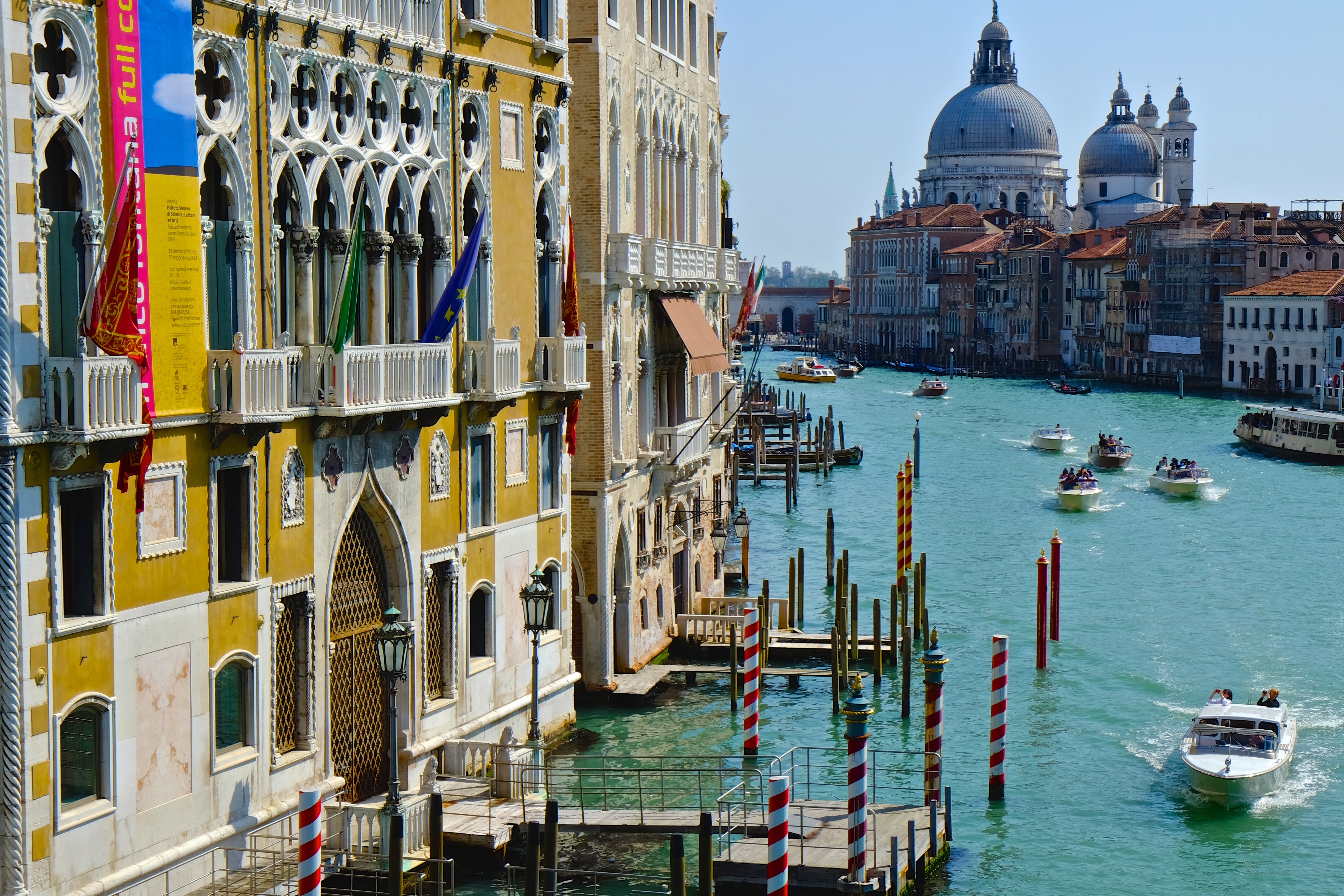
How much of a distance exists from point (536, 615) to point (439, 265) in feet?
9.14

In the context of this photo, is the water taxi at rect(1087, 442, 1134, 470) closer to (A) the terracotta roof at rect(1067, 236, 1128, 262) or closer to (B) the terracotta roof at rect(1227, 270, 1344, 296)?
(B) the terracotta roof at rect(1227, 270, 1344, 296)

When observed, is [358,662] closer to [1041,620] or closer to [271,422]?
[271,422]

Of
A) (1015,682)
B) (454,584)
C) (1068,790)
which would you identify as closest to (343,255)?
(454,584)

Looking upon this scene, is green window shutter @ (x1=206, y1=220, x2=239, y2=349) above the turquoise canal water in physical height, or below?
above

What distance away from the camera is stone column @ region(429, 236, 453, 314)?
14.7 meters

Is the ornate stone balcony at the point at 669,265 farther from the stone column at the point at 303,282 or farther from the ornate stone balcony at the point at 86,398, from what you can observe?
the ornate stone balcony at the point at 86,398

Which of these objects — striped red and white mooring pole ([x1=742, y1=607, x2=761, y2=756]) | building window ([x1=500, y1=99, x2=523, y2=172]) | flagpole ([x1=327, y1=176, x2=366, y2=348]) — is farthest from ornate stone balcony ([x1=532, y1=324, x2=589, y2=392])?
flagpole ([x1=327, y1=176, x2=366, y2=348])

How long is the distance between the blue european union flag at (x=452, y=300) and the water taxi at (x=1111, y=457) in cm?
3828

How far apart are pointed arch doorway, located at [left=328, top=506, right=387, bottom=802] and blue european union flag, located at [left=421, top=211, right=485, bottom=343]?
141cm

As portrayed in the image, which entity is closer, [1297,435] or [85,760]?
[85,760]

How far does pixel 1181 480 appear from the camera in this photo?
4444cm

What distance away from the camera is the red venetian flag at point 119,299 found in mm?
10188

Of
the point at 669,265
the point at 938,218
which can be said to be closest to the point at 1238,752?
the point at 669,265

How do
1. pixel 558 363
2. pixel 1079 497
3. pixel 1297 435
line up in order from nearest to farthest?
pixel 558 363 < pixel 1079 497 < pixel 1297 435
